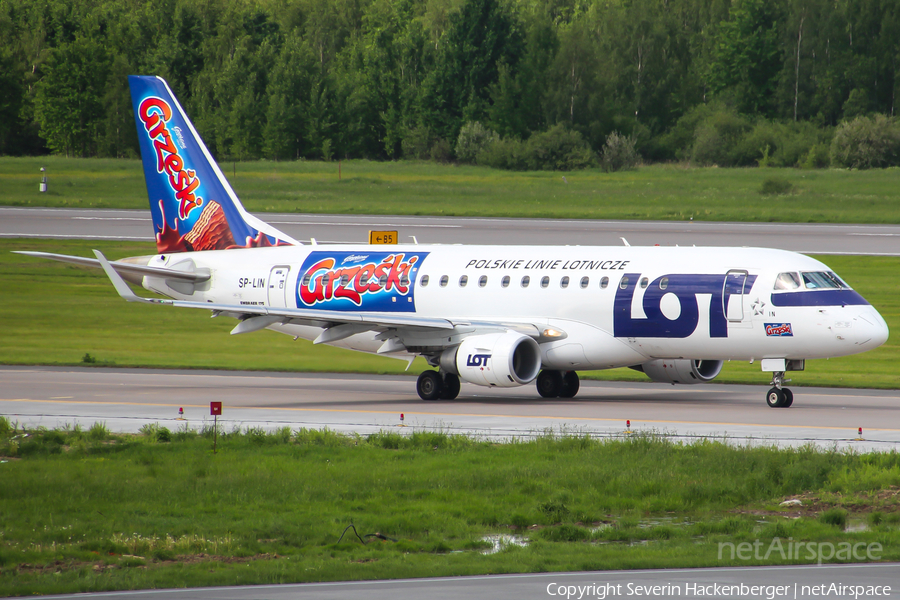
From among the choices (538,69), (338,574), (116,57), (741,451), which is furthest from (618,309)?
(116,57)

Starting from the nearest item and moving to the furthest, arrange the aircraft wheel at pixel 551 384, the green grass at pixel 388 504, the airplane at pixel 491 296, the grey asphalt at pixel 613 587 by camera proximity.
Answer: the grey asphalt at pixel 613 587 → the green grass at pixel 388 504 → the airplane at pixel 491 296 → the aircraft wheel at pixel 551 384

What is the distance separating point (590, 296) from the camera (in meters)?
32.8

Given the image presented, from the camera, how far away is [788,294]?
3034cm

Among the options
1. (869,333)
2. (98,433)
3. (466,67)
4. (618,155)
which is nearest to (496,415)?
(869,333)

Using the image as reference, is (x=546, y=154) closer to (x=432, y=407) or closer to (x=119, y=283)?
(x=432, y=407)

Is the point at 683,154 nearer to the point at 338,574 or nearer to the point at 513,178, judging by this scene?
the point at 513,178

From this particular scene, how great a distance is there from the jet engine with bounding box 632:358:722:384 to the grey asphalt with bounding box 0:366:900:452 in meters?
0.58

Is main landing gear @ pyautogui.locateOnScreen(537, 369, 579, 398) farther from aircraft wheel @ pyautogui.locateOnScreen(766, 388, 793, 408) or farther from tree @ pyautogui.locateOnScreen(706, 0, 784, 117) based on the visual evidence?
tree @ pyautogui.locateOnScreen(706, 0, 784, 117)

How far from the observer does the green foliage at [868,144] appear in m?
110

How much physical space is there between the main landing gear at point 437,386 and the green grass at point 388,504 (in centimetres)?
939
